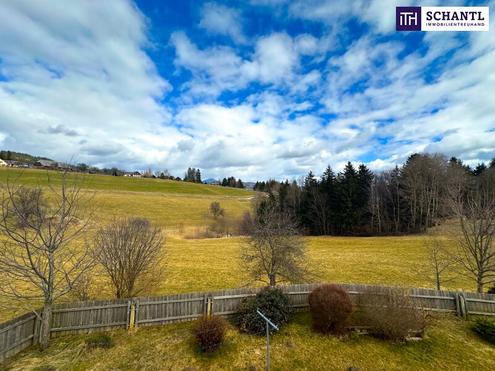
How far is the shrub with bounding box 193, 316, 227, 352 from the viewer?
995cm

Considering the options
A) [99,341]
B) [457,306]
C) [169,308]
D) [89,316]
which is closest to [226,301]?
[169,308]

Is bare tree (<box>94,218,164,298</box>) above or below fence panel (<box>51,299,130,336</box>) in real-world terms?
above

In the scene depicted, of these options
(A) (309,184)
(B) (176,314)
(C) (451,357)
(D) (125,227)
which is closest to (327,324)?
(C) (451,357)

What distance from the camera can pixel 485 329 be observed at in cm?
1096

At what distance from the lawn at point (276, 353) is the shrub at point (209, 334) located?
0.89 feet

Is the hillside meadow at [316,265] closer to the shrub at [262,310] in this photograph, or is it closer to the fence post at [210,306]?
the fence post at [210,306]

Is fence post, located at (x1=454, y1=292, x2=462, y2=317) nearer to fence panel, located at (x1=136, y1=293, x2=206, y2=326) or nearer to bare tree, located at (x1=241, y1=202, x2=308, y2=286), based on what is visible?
bare tree, located at (x1=241, y1=202, x2=308, y2=286)

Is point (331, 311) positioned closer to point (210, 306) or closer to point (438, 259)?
point (210, 306)

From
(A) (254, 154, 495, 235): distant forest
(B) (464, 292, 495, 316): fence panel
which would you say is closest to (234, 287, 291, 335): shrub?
(B) (464, 292, 495, 316): fence panel

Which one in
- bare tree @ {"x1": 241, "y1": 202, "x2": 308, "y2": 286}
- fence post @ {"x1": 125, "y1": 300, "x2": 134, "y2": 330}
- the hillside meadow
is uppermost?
bare tree @ {"x1": 241, "y1": 202, "x2": 308, "y2": 286}

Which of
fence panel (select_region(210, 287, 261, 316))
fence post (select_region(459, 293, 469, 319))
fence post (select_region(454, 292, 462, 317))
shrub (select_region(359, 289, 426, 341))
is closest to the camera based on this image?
shrub (select_region(359, 289, 426, 341))

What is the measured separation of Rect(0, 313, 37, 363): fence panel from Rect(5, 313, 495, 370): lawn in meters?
0.33

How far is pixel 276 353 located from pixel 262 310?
1.79 meters

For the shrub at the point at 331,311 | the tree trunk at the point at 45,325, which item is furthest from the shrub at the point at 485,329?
the tree trunk at the point at 45,325
